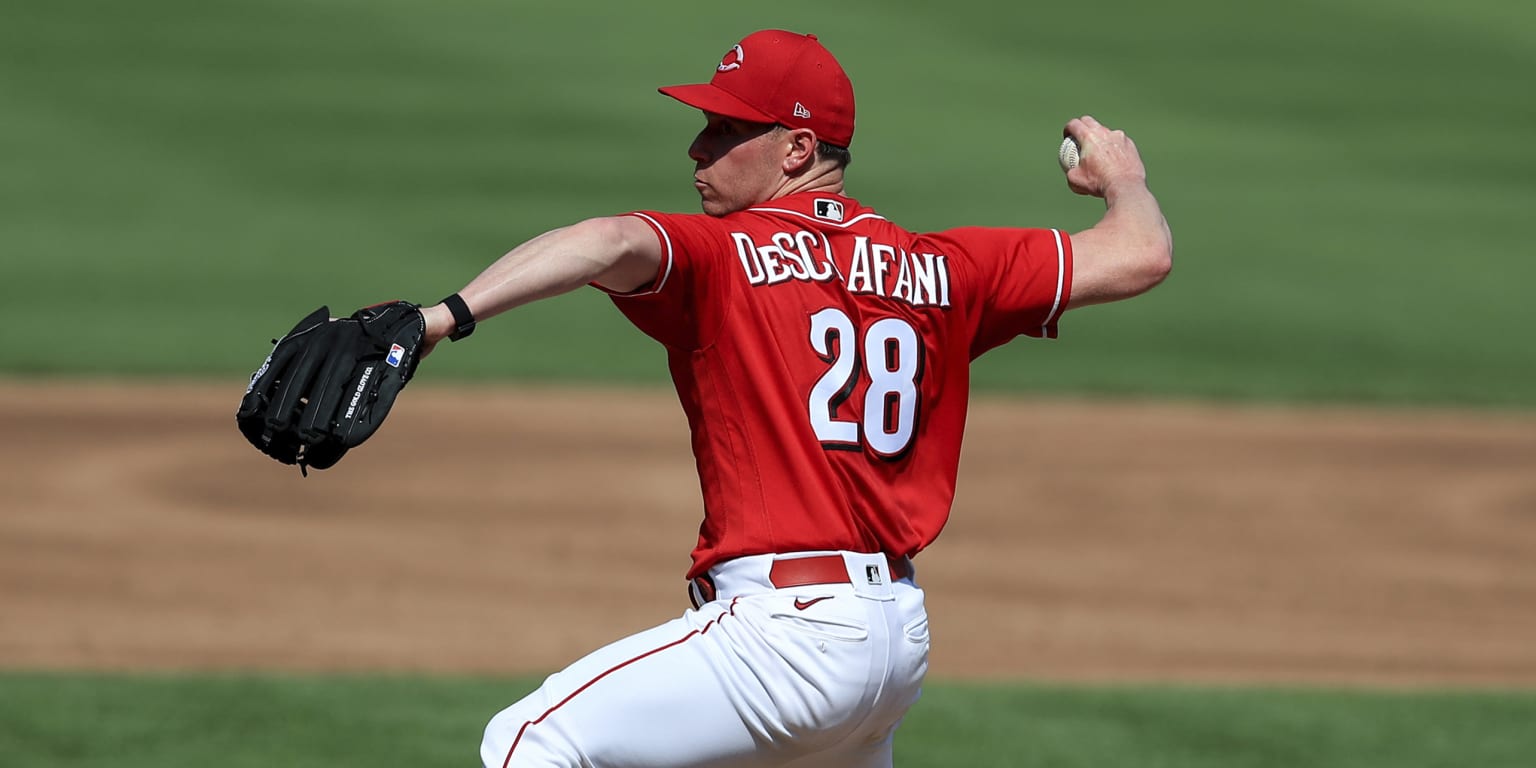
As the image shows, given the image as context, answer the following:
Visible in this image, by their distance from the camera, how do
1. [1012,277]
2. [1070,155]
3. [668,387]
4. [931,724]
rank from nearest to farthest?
[1012,277] < [1070,155] < [931,724] < [668,387]

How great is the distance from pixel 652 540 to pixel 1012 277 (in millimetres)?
5444

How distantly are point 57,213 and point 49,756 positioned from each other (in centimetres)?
901

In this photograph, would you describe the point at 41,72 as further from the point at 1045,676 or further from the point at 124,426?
the point at 1045,676

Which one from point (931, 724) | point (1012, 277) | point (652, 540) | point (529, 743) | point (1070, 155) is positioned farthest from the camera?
point (652, 540)

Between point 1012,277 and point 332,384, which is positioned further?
point 1012,277

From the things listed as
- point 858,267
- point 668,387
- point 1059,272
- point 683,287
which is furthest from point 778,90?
point 668,387

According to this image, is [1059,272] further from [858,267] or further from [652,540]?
[652,540]

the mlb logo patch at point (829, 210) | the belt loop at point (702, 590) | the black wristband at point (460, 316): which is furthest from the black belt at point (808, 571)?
the black wristband at point (460, 316)

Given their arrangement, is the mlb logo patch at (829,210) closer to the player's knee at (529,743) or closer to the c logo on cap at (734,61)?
the c logo on cap at (734,61)

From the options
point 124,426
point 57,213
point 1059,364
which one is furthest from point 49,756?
point 57,213

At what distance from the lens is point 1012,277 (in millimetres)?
4336

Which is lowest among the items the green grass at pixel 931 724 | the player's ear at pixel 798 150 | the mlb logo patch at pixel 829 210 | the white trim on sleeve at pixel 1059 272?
the green grass at pixel 931 724

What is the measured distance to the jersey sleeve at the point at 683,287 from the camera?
3701mm

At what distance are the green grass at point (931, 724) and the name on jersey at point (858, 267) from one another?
3.00 m
